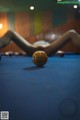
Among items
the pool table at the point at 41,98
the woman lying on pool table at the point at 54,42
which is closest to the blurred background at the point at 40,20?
the woman lying on pool table at the point at 54,42

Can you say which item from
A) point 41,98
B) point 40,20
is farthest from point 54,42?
point 41,98

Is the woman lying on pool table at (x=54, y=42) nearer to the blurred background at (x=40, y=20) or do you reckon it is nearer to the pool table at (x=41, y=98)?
the blurred background at (x=40, y=20)

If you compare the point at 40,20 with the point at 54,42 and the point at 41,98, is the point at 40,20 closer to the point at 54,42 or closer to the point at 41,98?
the point at 54,42

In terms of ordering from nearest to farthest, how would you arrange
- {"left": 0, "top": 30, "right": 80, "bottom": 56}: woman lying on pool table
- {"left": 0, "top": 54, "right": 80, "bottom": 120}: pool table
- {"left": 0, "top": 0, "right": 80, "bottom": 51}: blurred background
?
{"left": 0, "top": 54, "right": 80, "bottom": 120}: pool table < {"left": 0, "top": 30, "right": 80, "bottom": 56}: woman lying on pool table < {"left": 0, "top": 0, "right": 80, "bottom": 51}: blurred background

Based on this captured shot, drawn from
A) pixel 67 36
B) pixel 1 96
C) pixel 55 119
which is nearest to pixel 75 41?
pixel 67 36

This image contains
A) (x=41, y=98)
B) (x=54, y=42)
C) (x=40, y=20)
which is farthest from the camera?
(x=40, y=20)

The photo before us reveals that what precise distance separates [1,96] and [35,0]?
6.00m

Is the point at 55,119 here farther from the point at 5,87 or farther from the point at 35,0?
the point at 35,0

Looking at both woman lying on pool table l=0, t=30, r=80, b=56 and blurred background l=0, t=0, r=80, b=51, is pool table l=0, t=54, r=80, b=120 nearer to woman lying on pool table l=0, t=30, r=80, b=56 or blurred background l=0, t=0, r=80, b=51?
woman lying on pool table l=0, t=30, r=80, b=56

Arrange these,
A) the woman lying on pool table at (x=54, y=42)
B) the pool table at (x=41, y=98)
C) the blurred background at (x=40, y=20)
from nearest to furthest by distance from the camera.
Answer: the pool table at (x=41, y=98)
the woman lying on pool table at (x=54, y=42)
the blurred background at (x=40, y=20)

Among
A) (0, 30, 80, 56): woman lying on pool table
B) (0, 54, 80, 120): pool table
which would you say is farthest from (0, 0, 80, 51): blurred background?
(0, 54, 80, 120): pool table

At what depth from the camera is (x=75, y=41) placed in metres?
6.12

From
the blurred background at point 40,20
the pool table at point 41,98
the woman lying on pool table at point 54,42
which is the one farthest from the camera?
the blurred background at point 40,20

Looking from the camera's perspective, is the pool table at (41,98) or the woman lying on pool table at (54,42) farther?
the woman lying on pool table at (54,42)
